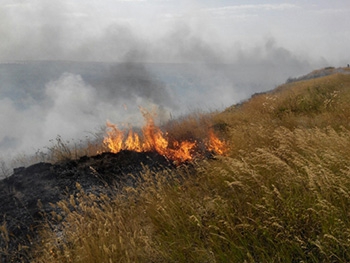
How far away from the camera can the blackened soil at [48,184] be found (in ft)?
19.6

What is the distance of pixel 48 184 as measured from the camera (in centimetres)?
752

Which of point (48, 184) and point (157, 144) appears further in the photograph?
point (157, 144)

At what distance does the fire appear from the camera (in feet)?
29.5

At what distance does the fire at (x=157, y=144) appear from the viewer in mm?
8977

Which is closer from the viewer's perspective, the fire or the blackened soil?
the blackened soil

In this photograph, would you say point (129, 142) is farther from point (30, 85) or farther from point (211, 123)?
point (30, 85)

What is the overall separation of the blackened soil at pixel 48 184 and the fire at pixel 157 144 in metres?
0.34

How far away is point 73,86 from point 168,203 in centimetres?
8411

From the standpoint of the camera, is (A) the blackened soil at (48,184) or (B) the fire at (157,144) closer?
(A) the blackened soil at (48,184)

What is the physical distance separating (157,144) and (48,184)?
11.1 ft

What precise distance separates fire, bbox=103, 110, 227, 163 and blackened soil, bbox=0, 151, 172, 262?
0.34m

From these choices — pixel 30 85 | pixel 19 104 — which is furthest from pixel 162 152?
pixel 30 85

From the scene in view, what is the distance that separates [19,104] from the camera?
72.8m

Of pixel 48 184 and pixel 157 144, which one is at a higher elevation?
pixel 157 144
